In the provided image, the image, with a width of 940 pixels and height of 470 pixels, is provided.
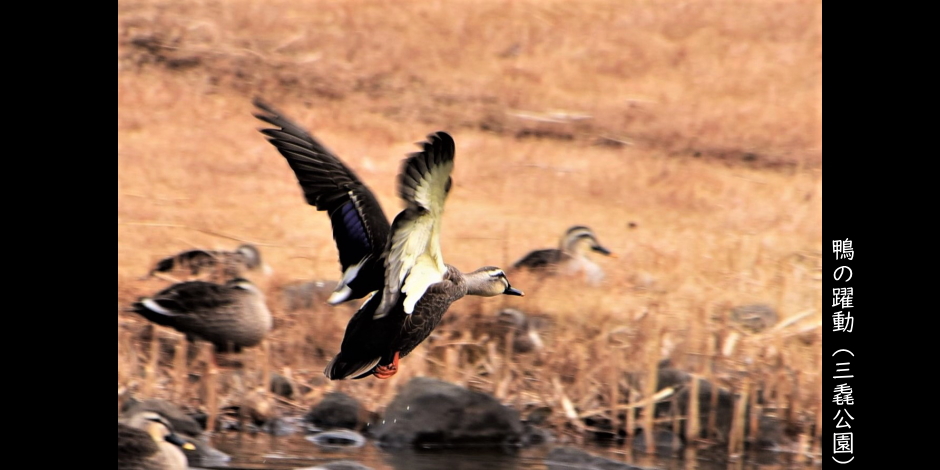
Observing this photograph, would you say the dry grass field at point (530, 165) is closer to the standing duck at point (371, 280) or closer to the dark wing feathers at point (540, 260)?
the dark wing feathers at point (540, 260)

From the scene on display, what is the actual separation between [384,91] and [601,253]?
4.06 m

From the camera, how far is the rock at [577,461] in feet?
20.0

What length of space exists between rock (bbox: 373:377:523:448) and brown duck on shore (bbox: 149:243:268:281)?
204 centimetres

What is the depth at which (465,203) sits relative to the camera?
1072cm

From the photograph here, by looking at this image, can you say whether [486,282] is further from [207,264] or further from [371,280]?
[207,264]

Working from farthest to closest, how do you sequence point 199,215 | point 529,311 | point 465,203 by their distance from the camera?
point 465,203, point 199,215, point 529,311

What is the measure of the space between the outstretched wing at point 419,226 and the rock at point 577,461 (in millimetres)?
1390

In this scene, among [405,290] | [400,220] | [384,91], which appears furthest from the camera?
[384,91]

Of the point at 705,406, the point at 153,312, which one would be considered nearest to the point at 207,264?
the point at 153,312

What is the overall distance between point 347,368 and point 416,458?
1020mm

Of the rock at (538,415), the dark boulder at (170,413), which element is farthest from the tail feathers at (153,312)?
the rock at (538,415)

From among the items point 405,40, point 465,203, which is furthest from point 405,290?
point 405,40

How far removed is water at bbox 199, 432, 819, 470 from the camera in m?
6.12
